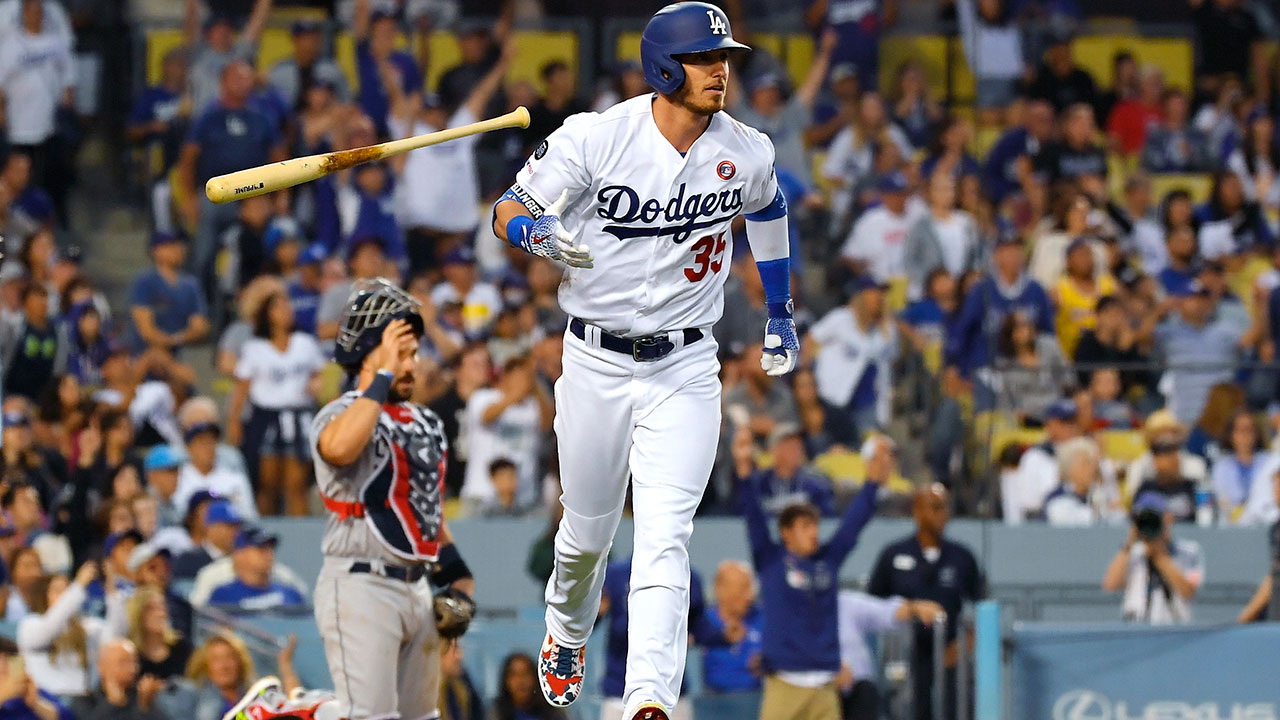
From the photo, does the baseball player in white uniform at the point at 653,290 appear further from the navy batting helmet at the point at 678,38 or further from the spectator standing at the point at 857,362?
the spectator standing at the point at 857,362

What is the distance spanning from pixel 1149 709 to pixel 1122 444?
9.20ft

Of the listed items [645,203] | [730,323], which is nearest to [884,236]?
[730,323]

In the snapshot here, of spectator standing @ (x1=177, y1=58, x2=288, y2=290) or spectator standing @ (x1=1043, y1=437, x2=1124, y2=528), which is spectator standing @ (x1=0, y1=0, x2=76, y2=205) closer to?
spectator standing @ (x1=177, y1=58, x2=288, y2=290)

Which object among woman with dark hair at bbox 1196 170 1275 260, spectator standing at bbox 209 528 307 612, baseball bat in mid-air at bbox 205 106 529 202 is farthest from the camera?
woman with dark hair at bbox 1196 170 1275 260

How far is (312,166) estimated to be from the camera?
21.1 feet

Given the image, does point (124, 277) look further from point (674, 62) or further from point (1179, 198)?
point (674, 62)

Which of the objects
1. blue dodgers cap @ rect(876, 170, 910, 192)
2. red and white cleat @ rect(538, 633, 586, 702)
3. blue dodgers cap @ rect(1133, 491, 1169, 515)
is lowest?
blue dodgers cap @ rect(1133, 491, 1169, 515)

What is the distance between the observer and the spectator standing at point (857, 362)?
1283 cm

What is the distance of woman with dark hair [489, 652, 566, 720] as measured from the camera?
9.05m

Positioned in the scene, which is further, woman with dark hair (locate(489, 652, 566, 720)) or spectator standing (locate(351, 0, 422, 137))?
spectator standing (locate(351, 0, 422, 137))

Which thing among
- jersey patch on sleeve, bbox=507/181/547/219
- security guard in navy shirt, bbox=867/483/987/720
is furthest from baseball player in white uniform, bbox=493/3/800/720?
security guard in navy shirt, bbox=867/483/987/720

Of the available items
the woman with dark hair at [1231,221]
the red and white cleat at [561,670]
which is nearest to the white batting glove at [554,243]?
the red and white cleat at [561,670]

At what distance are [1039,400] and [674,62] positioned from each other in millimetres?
6759

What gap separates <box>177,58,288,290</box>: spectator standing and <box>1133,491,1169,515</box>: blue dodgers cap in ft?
21.0
